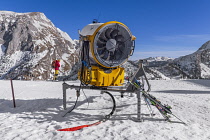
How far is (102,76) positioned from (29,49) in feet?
591

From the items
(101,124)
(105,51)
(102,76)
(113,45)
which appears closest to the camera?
(101,124)

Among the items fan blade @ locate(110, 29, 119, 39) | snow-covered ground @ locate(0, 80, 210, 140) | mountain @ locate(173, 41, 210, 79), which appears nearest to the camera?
snow-covered ground @ locate(0, 80, 210, 140)

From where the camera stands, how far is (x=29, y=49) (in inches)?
6619

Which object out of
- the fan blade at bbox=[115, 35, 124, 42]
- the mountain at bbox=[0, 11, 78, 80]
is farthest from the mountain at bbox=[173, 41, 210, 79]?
the mountain at bbox=[0, 11, 78, 80]

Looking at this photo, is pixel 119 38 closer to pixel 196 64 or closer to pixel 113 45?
pixel 113 45

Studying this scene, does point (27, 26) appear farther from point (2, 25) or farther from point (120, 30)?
point (120, 30)

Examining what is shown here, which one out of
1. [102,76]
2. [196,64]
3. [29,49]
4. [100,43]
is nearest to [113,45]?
[100,43]

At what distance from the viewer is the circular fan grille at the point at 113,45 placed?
6.34m

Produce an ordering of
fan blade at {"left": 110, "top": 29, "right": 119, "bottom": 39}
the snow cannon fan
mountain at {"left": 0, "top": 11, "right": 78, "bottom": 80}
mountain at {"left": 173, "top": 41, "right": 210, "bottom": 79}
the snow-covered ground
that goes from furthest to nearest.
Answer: mountain at {"left": 0, "top": 11, "right": 78, "bottom": 80} → mountain at {"left": 173, "top": 41, "right": 210, "bottom": 79} → fan blade at {"left": 110, "top": 29, "right": 119, "bottom": 39} → the snow cannon fan → the snow-covered ground

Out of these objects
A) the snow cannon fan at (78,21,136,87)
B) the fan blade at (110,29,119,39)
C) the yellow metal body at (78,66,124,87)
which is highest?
the fan blade at (110,29,119,39)

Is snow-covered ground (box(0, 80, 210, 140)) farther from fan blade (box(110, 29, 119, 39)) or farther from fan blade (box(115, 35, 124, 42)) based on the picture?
fan blade (box(110, 29, 119, 39))

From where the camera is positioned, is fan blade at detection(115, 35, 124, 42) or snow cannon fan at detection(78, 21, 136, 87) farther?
fan blade at detection(115, 35, 124, 42)

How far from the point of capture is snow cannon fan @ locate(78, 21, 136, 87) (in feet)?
20.5

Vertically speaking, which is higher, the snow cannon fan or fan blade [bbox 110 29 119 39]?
fan blade [bbox 110 29 119 39]
